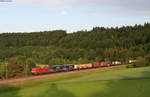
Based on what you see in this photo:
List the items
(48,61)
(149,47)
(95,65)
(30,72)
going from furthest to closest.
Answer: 1. (149,47)
2. (48,61)
3. (95,65)
4. (30,72)

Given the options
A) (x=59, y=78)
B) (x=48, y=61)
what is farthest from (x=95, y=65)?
(x=59, y=78)

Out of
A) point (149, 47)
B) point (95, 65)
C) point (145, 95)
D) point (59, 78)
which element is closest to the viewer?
point (145, 95)

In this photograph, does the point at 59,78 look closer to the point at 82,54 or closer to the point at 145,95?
the point at 145,95

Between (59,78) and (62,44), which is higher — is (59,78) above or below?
below

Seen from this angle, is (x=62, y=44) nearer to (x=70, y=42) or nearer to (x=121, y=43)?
(x=70, y=42)

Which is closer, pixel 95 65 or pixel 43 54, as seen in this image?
pixel 95 65

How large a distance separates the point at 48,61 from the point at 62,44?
203ft

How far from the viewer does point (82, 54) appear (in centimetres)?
15225

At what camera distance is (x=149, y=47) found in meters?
161

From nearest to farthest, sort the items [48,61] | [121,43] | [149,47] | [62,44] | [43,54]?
[48,61], [43,54], [149,47], [121,43], [62,44]

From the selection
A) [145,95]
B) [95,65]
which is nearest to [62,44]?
[95,65]

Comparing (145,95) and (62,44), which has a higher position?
(62,44)

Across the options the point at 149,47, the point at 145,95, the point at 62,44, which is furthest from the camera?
the point at 62,44

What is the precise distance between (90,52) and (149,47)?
36.1m
